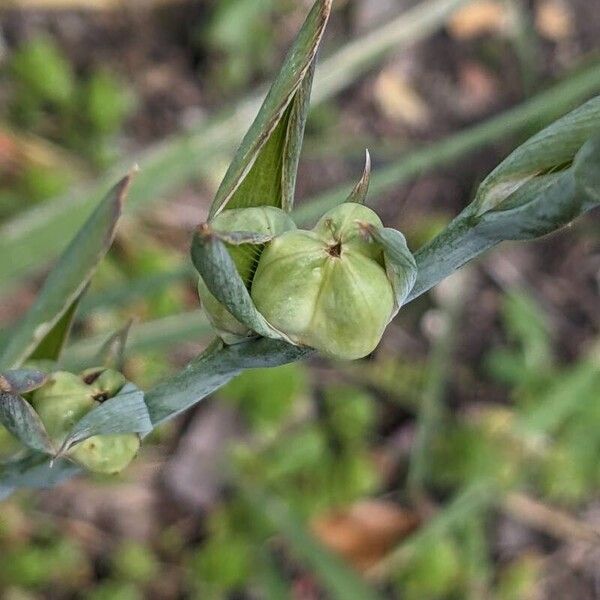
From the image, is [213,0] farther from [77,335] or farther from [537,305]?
[537,305]

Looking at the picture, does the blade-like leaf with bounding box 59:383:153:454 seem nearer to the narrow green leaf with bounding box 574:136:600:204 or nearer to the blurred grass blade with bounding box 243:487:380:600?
the narrow green leaf with bounding box 574:136:600:204

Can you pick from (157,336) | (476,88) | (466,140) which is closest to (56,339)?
(157,336)

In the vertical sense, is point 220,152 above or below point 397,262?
below

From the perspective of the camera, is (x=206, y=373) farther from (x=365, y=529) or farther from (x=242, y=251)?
(x=365, y=529)

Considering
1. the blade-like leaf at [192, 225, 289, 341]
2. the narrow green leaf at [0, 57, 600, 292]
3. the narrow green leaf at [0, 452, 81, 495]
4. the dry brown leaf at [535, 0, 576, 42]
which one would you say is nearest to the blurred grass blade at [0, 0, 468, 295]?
the narrow green leaf at [0, 57, 600, 292]

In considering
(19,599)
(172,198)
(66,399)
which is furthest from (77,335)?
(66,399)

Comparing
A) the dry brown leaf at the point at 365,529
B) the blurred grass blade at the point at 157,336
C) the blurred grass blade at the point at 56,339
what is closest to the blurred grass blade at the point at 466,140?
the blurred grass blade at the point at 157,336
